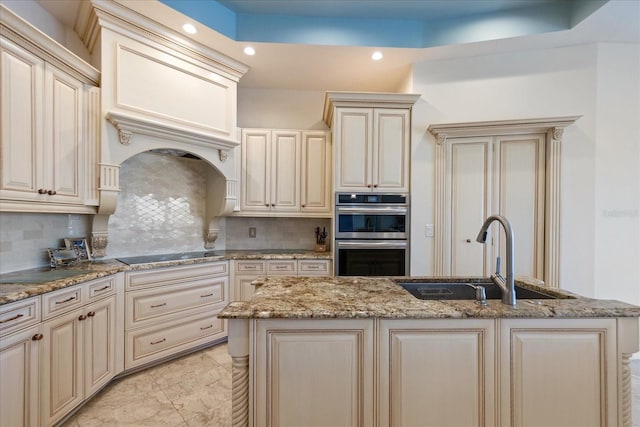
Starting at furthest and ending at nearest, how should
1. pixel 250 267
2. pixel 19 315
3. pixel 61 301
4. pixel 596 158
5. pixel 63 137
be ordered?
pixel 250 267 < pixel 596 158 < pixel 63 137 < pixel 61 301 < pixel 19 315

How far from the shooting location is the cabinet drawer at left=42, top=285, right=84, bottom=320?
5.27ft

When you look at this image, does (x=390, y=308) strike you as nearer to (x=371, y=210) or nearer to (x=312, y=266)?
(x=371, y=210)

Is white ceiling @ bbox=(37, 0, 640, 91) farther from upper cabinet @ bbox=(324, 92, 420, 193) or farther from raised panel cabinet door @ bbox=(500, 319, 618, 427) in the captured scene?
raised panel cabinet door @ bbox=(500, 319, 618, 427)

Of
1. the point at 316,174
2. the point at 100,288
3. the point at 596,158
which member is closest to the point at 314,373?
the point at 100,288

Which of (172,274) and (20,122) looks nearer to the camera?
(20,122)

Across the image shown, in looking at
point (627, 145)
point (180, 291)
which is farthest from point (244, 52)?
point (627, 145)

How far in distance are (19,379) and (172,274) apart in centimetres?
114

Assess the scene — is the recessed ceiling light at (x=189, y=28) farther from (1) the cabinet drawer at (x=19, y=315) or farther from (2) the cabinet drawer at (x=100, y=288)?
(1) the cabinet drawer at (x=19, y=315)

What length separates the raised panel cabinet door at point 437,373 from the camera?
1219mm

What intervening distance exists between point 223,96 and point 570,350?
326cm

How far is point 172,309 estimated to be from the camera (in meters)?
2.53

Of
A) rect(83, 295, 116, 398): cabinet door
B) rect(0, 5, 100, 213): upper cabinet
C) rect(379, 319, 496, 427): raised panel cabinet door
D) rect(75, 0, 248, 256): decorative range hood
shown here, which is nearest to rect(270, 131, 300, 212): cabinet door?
rect(75, 0, 248, 256): decorative range hood

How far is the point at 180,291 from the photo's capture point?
8.50 feet

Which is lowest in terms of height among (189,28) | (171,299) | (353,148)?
(171,299)
